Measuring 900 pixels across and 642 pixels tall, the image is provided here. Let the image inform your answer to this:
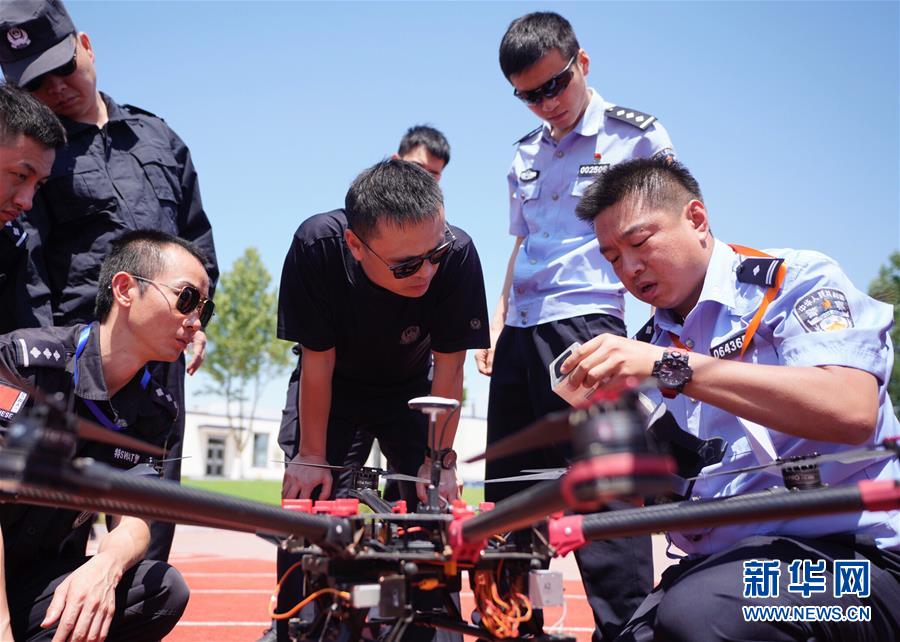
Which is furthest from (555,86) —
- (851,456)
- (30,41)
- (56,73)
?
(851,456)

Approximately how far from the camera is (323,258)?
413cm

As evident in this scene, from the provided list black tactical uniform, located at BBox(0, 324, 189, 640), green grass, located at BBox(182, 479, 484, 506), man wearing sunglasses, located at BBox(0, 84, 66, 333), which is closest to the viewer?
black tactical uniform, located at BBox(0, 324, 189, 640)

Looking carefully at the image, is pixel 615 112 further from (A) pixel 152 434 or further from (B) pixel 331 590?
(B) pixel 331 590

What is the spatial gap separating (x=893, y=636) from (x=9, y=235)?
3.90 metres

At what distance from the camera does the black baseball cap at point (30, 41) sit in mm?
4297

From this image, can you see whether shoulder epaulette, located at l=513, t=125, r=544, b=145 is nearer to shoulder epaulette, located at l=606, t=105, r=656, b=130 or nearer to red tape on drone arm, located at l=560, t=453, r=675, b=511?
shoulder epaulette, located at l=606, t=105, r=656, b=130

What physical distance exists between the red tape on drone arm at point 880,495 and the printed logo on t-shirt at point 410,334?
8.94ft

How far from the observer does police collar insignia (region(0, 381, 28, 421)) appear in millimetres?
3031

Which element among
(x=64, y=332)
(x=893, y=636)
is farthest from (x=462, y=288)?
(x=893, y=636)

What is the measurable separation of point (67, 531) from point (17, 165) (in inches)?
63.9

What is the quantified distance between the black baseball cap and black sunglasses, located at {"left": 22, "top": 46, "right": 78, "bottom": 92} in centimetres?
3

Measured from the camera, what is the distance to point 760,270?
9.29 feet

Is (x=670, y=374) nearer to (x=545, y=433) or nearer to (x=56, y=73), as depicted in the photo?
(x=545, y=433)

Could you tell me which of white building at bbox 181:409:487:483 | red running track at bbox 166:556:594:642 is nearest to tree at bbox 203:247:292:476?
white building at bbox 181:409:487:483
